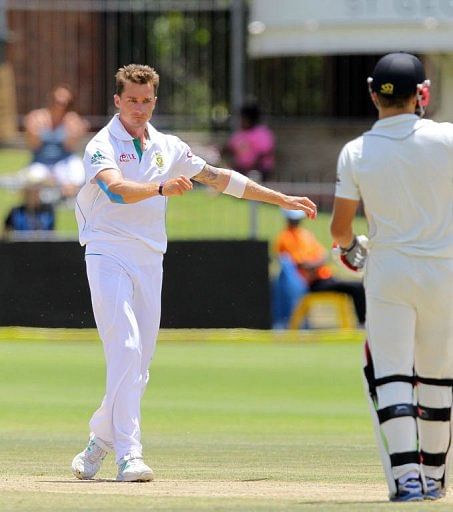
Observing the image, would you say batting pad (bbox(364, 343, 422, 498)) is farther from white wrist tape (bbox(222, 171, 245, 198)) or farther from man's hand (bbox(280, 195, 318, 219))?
white wrist tape (bbox(222, 171, 245, 198))

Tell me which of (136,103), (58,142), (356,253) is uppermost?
(136,103)

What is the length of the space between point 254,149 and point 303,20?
2413 mm

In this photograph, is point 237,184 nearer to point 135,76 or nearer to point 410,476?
point 135,76

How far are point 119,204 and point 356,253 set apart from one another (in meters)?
1.55

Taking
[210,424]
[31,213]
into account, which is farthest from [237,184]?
[31,213]

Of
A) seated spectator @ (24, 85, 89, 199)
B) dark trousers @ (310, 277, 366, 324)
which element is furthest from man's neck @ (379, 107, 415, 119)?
seated spectator @ (24, 85, 89, 199)

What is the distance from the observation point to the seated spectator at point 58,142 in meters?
19.9

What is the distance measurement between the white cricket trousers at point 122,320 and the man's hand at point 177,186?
490mm

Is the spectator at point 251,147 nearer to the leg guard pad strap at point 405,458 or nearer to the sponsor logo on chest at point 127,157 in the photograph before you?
the sponsor logo on chest at point 127,157

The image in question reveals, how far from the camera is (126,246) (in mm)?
8383

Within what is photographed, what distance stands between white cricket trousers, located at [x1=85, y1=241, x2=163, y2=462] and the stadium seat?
9.81 m

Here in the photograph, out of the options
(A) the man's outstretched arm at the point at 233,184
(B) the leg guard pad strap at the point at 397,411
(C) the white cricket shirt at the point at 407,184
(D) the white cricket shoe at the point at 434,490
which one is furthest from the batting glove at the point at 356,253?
(A) the man's outstretched arm at the point at 233,184

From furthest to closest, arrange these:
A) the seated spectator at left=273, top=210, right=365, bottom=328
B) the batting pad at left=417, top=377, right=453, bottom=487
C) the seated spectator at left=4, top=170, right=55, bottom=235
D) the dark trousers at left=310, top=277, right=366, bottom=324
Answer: the seated spectator at left=4, top=170, right=55, bottom=235, the dark trousers at left=310, top=277, right=366, bottom=324, the seated spectator at left=273, top=210, right=365, bottom=328, the batting pad at left=417, top=377, right=453, bottom=487

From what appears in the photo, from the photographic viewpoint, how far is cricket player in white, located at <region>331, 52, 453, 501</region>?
7152mm
